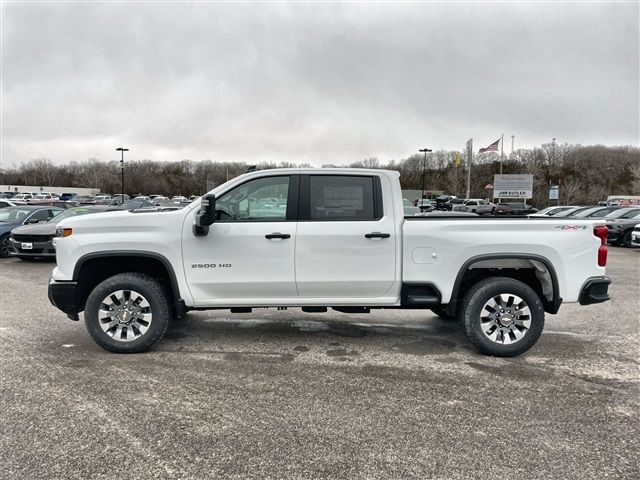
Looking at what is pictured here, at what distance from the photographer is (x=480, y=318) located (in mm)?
4684

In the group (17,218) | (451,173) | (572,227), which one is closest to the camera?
(572,227)

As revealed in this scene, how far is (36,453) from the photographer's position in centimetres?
286

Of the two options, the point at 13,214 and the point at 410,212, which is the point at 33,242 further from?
the point at 410,212

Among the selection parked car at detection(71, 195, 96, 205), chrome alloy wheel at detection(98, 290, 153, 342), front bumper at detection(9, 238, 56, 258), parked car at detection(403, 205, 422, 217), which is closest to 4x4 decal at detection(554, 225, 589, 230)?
parked car at detection(403, 205, 422, 217)

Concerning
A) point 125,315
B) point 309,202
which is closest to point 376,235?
point 309,202

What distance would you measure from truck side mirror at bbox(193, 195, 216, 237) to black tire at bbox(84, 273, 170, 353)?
846 millimetres

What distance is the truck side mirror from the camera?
4.32 m

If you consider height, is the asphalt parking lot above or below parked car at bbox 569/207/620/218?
below

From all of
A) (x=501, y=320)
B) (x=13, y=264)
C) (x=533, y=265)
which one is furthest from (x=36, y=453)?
(x=13, y=264)

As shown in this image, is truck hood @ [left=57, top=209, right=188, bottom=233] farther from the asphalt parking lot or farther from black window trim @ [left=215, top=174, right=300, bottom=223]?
the asphalt parking lot

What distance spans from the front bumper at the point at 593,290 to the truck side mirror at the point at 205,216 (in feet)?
13.4

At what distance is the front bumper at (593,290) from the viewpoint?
15.3 ft

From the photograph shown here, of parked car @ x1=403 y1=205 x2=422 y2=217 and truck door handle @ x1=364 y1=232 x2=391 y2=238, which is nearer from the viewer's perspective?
truck door handle @ x1=364 y1=232 x2=391 y2=238

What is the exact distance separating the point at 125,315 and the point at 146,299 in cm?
30
